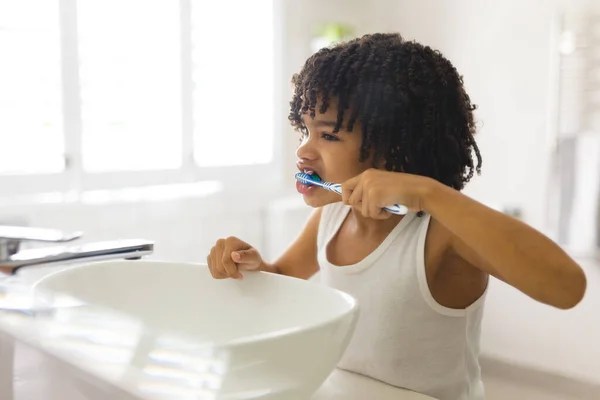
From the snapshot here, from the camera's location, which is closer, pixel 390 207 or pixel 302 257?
pixel 390 207

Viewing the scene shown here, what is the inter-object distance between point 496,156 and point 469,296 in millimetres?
1080

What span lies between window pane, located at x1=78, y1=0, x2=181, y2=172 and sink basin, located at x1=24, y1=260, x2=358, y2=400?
815 millimetres

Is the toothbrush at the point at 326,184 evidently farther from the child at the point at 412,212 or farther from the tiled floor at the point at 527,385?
the tiled floor at the point at 527,385

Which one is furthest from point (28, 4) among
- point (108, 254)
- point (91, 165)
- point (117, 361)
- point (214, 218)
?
point (117, 361)

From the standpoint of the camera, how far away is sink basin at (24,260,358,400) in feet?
1.50

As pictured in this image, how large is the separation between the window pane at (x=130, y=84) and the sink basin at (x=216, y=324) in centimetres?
81

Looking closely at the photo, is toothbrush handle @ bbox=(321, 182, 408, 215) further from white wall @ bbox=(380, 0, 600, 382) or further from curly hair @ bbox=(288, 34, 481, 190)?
white wall @ bbox=(380, 0, 600, 382)

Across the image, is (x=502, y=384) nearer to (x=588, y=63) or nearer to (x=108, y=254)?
(x=588, y=63)

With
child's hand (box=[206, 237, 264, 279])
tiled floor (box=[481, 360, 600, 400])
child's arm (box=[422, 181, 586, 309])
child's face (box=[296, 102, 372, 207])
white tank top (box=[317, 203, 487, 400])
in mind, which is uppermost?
child's face (box=[296, 102, 372, 207])

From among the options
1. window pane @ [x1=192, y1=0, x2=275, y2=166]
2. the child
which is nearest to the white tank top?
the child

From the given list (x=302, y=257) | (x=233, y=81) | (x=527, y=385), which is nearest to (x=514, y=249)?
(x=302, y=257)

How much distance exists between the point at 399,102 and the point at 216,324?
34 cm

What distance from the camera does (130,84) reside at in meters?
1.56

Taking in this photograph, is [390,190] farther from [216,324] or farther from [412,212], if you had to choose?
[216,324]
